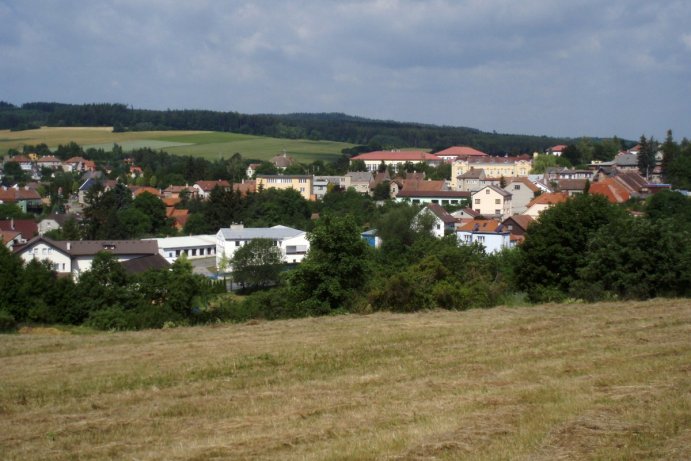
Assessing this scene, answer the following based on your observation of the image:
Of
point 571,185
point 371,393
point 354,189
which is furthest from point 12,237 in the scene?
point 371,393

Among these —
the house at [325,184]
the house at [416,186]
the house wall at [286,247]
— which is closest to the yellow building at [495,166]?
the house at [325,184]

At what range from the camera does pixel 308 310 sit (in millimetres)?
26016


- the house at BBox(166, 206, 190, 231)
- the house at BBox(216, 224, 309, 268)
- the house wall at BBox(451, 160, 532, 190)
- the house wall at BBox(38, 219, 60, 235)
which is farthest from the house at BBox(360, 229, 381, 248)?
the house wall at BBox(451, 160, 532, 190)

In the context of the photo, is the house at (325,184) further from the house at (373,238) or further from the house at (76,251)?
the house at (76,251)

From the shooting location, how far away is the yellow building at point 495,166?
117m

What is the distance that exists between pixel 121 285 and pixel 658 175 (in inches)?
3350

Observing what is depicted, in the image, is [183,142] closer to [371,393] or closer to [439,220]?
[439,220]

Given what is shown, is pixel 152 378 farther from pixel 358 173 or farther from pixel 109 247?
pixel 358 173

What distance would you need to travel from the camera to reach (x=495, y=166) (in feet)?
398

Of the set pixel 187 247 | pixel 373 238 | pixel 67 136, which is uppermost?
pixel 67 136

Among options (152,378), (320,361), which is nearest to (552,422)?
(320,361)

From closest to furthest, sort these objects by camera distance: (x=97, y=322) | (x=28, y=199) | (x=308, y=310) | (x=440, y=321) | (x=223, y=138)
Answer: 1. (x=440, y=321)
2. (x=308, y=310)
3. (x=97, y=322)
4. (x=28, y=199)
5. (x=223, y=138)

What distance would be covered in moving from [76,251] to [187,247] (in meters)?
10.6

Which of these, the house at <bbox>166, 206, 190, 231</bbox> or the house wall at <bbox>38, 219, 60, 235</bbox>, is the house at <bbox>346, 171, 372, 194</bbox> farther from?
the house wall at <bbox>38, 219, 60, 235</bbox>
